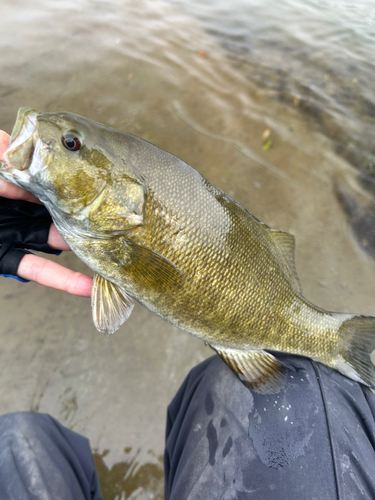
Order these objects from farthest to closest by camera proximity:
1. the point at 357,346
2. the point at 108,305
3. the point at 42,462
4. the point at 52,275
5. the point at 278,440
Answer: the point at 52,275 < the point at 357,346 < the point at 108,305 < the point at 42,462 < the point at 278,440

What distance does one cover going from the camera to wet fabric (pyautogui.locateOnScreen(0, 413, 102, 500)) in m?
1.64

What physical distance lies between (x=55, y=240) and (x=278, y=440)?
198 cm

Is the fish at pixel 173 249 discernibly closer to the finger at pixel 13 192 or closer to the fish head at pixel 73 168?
the fish head at pixel 73 168

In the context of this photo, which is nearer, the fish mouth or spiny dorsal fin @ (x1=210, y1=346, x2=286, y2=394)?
the fish mouth

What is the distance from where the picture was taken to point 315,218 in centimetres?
357

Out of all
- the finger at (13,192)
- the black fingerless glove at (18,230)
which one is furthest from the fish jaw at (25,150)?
the black fingerless glove at (18,230)

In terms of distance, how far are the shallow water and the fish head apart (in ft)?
4.76

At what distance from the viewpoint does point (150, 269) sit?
173cm

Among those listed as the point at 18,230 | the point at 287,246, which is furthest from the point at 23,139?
the point at 287,246

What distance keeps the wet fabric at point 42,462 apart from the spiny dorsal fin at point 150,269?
117cm

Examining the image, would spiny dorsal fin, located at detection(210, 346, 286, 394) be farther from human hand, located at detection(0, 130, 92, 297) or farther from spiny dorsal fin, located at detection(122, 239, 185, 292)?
human hand, located at detection(0, 130, 92, 297)

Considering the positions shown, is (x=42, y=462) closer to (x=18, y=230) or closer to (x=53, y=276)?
(x=53, y=276)

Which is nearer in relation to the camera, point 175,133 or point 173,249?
point 173,249

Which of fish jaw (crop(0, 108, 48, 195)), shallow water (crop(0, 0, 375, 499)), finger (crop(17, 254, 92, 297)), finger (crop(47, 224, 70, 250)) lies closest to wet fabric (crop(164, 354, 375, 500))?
shallow water (crop(0, 0, 375, 499))
